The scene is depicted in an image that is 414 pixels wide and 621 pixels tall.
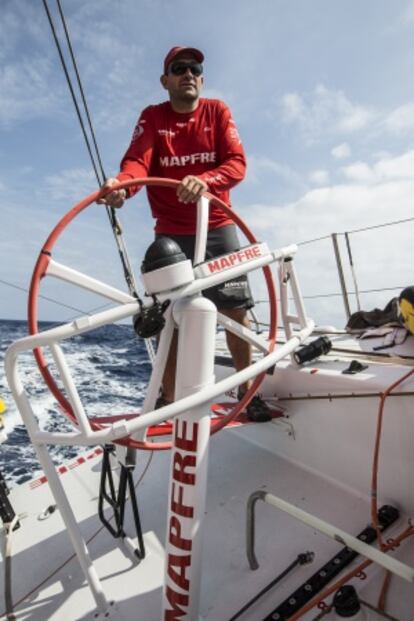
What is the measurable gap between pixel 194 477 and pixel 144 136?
5.12 ft

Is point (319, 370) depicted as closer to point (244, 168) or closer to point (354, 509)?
point (354, 509)

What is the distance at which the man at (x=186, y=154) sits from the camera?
185cm

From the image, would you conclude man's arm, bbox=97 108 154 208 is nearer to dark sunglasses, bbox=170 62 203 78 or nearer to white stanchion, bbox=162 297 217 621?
dark sunglasses, bbox=170 62 203 78

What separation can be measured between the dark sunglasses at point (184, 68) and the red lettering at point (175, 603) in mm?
2029

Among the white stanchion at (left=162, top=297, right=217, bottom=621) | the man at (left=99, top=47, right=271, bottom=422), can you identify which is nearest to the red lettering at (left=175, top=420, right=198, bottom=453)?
the white stanchion at (left=162, top=297, right=217, bottom=621)

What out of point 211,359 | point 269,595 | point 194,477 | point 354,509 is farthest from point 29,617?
point 354,509

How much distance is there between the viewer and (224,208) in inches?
49.9

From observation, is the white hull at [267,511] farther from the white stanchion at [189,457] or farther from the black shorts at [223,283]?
the black shorts at [223,283]

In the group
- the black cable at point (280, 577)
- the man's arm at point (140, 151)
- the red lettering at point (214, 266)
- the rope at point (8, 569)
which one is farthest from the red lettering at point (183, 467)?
the man's arm at point (140, 151)

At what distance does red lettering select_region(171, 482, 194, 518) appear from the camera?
113 centimetres

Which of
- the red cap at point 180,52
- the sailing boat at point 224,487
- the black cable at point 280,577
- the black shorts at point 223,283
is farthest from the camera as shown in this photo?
the black shorts at point 223,283

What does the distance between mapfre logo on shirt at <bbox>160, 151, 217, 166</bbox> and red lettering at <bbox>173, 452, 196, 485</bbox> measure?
1.41 m

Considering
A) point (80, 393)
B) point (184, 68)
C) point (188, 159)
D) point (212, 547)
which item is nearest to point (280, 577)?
point (212, 547)

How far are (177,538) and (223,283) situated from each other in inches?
46.5
